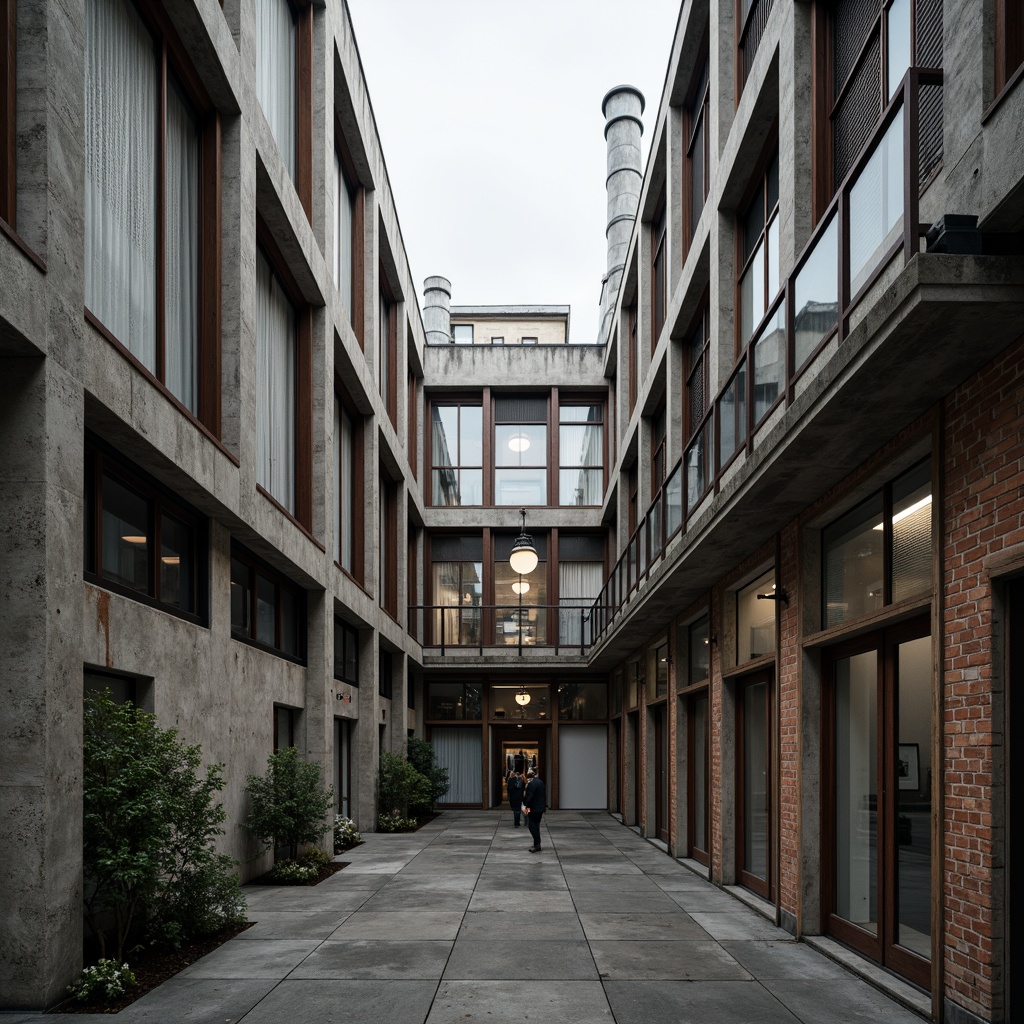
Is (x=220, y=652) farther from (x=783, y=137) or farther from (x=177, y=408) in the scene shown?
(x=783, y=137)

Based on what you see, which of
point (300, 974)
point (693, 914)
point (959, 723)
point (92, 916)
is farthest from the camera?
point (693, 914)

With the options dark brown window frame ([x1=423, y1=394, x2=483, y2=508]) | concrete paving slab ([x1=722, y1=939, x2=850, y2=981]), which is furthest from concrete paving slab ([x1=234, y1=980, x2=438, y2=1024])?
dark brown window frame ([x1=423, y1=394, x2=483, y2=508])

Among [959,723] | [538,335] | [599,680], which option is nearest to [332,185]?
[959,723]

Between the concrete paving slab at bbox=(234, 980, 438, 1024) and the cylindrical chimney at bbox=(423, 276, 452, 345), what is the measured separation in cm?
4072

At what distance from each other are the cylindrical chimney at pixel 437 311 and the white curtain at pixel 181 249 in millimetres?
35442

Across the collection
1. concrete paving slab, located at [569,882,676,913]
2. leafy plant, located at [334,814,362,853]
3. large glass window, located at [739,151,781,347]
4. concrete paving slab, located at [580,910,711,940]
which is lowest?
leafy plant, located at [334,814,362,853]

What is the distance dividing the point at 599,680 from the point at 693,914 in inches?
816

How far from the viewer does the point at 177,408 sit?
10547 millimetres

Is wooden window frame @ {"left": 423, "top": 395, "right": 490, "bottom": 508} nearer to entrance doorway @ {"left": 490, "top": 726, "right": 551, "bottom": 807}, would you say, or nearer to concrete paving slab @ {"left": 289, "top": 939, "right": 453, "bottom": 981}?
entrance doorway @ {"left": 490, "top": 726, "right": 551, "bottom": 807}

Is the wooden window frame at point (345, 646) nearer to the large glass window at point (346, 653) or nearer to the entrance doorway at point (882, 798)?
the large glass window at point (346, 653)

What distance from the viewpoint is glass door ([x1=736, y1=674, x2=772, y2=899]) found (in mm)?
13266

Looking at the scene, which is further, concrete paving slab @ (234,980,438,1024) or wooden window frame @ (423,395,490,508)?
wooden window frame @ (423,395,490,508)

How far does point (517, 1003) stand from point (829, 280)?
6169 mm

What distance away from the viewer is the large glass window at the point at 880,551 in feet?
27.4
